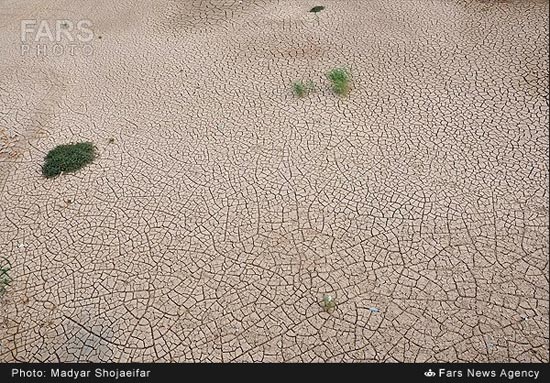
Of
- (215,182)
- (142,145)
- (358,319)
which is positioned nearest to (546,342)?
(358,319)

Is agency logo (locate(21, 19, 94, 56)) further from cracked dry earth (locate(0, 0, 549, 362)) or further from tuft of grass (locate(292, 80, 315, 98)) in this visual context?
tuft of grass (locate(292, 80, 315, 98))

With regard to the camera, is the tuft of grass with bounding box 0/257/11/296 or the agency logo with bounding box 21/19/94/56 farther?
the agency logo with bounding box 21/19/94/56

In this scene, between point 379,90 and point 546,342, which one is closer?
point 546,342

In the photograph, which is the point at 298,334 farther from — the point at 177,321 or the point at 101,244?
the point at 101,244

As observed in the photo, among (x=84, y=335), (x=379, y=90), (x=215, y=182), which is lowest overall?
(x=84, y=335)
